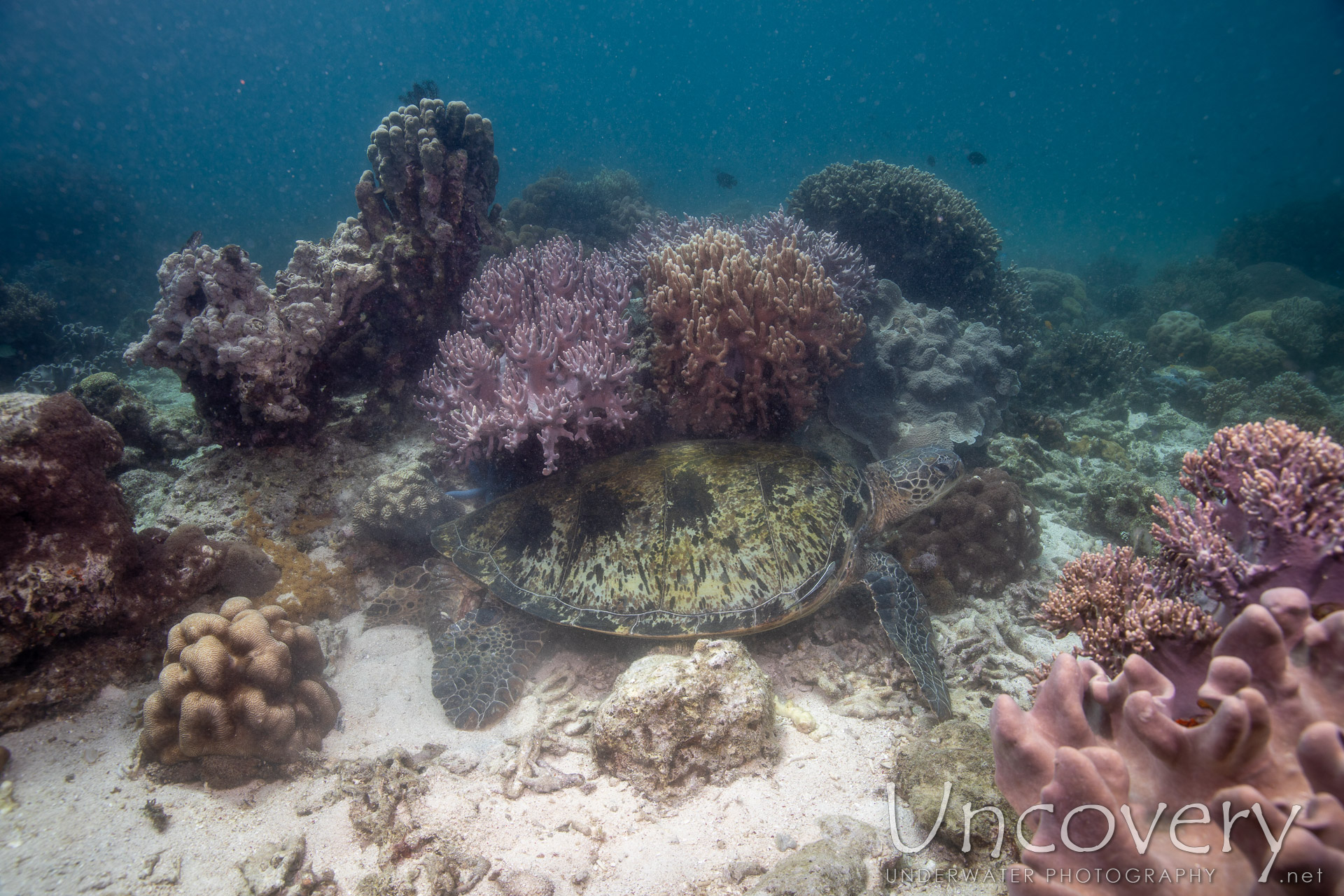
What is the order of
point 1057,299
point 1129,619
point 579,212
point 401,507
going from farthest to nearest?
point 579,212 < point 1057,299 < point 401,507 < point 1129,619

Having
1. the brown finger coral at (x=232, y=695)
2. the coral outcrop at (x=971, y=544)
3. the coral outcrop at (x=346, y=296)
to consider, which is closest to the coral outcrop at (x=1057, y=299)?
the coral outcrop at (x=971, y=544)

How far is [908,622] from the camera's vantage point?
3.62 meters

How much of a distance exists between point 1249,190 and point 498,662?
100374 millimetres

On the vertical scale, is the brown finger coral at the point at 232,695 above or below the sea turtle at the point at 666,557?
below

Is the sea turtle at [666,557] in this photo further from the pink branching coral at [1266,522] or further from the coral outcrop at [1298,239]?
the coral outcrop at [1298,239]

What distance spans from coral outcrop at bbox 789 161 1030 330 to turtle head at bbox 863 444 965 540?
4932 mm

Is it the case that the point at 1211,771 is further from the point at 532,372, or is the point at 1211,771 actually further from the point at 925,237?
the point at 925,237

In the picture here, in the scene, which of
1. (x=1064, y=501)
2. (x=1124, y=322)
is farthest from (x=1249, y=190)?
(x=1064, y=501)

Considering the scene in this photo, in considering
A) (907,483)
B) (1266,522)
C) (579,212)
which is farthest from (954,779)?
(579,212)

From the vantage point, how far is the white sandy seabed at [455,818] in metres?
2.31

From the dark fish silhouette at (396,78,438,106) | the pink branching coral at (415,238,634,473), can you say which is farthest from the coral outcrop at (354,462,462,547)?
the dark fish silhouette at (396,78,438,106)

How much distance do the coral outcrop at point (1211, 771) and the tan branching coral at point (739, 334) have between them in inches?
120

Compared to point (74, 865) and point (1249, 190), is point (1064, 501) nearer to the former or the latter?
point (74, 865)

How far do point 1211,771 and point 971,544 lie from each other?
3079mm
